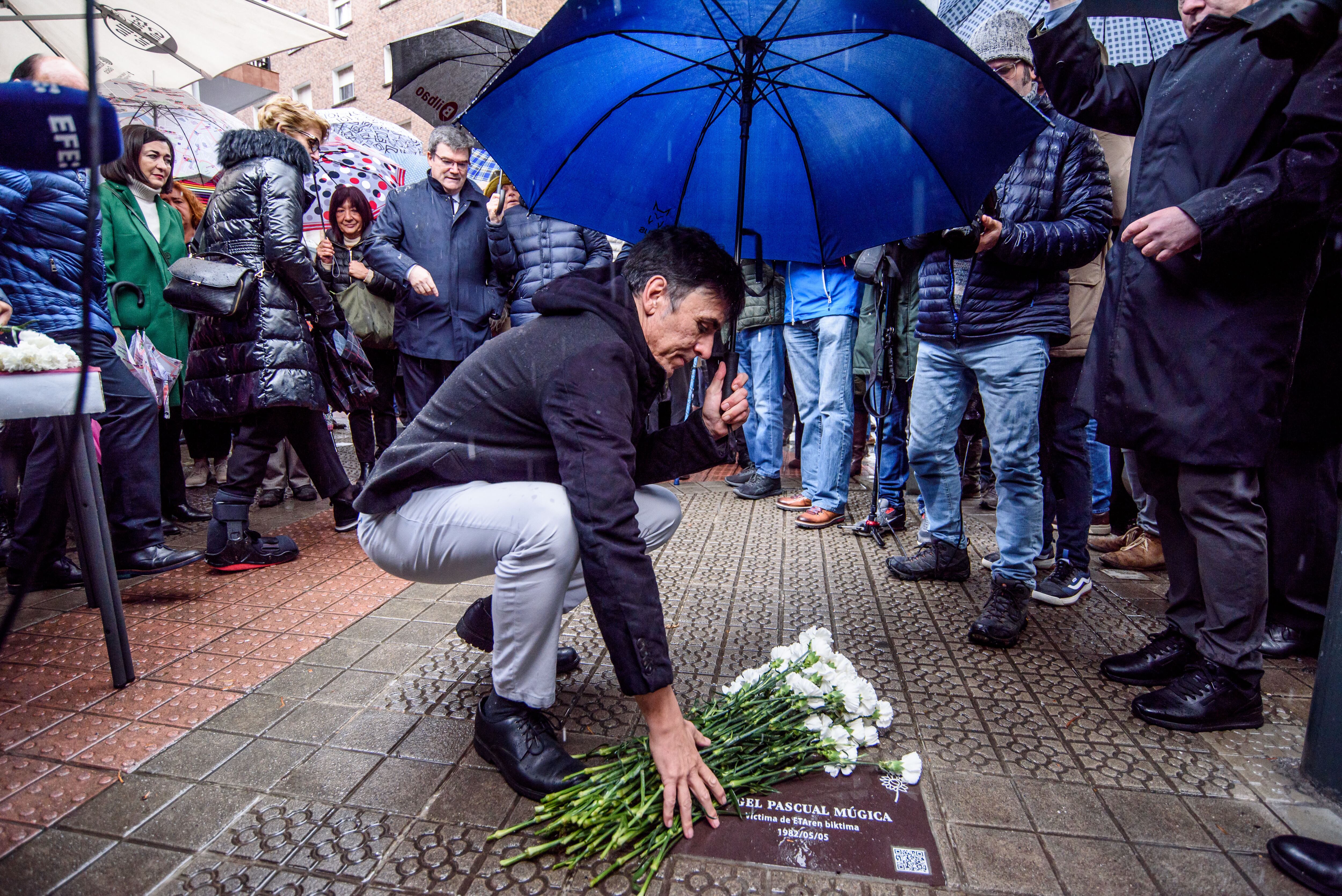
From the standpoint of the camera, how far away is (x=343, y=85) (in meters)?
26.2

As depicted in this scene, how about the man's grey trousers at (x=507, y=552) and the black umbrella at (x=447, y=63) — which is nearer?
the man's grey trousers at (x=507, y=552)

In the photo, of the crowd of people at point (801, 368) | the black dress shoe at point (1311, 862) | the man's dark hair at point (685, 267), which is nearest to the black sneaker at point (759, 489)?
the crowd of people at point (801, 368)

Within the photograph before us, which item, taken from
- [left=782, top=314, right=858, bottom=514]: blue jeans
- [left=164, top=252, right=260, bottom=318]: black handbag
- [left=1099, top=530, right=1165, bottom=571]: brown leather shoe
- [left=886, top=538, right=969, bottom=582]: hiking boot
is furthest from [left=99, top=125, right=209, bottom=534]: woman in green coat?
[left=1099, top=530, right=1165, bottom=571]: brown leather shoe

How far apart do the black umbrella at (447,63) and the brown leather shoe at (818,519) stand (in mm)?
3923

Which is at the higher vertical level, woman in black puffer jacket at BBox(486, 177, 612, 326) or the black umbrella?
the black umbrella

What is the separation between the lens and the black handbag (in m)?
3.72

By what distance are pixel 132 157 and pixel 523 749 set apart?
439cm

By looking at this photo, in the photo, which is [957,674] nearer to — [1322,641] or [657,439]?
[1322,641]

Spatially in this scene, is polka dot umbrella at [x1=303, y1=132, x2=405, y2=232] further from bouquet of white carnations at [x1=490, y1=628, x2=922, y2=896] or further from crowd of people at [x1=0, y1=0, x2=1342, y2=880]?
bouquet of white carnations at [x1=490, y1=628, x2=922, y2=896]

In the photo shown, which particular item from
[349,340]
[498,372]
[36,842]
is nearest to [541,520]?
[498,372]

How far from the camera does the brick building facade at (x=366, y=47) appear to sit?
22.0 metres

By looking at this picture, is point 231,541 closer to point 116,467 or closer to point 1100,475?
point 116,467

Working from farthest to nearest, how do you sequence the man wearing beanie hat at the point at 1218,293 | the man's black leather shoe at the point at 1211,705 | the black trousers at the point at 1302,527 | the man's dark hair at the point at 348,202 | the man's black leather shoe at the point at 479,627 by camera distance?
the man's dark hair at the point at 348,202 < the black trousers at the point at 1302,527 < the man's black leather shoe at the point at 479,627 < the man's black leather shoe at the point at 1211,705 < the man wearing beanie hat at the point at 1218,293

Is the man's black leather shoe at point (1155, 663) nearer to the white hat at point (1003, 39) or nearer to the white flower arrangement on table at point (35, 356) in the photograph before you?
the white hat at point (1003, 39)
